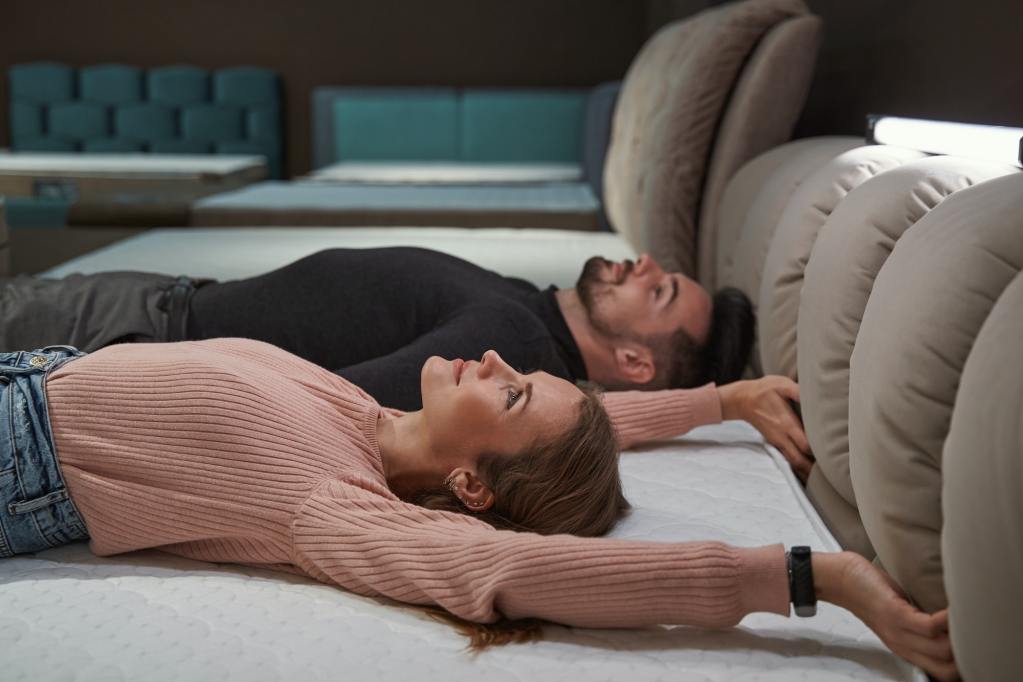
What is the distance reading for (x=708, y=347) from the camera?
1817mm

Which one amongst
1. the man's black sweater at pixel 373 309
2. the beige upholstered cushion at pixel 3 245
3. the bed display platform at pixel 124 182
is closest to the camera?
the man's black sweater at pixel 373 309

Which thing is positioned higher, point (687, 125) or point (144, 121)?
point (687, 125)

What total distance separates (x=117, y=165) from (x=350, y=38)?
1.54 m

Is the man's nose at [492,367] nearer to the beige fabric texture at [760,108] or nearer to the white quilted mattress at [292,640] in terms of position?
the white quilted mattress at [292,640]

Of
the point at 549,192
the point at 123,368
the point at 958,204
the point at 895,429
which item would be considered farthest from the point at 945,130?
the point at 549,192

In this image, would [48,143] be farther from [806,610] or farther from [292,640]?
[806,610]

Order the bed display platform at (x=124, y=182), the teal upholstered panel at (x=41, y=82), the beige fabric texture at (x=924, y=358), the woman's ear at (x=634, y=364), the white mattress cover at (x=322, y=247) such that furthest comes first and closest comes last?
1. the teal upholstered panel at (x=41, y=82)
2. the bed display platform at (x=124, y=182)
3. the white mattress cover at (x=322, y=247)
4. the woman's ear at (x=634, y=364)
5. the beige fabric texture at (x=924, y=358)

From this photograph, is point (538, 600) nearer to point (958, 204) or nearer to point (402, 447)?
point (402, 447)

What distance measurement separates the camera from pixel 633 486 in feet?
4.62

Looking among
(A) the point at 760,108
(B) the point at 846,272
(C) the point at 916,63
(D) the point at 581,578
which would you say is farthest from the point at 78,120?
(D) the point at 581,578

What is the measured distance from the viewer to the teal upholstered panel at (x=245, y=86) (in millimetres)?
5160

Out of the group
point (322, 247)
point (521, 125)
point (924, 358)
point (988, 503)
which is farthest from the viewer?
point (521, 125)

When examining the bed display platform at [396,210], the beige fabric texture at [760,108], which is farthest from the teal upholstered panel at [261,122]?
the beige fabric texture at [760,108]

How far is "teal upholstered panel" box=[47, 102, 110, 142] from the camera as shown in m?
5.17
